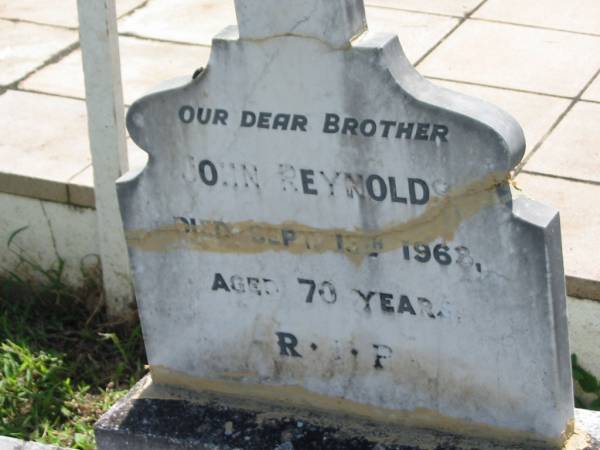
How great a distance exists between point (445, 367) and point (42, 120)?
7.86 ft

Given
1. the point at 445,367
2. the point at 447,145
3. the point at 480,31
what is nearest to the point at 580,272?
the point at 445,367

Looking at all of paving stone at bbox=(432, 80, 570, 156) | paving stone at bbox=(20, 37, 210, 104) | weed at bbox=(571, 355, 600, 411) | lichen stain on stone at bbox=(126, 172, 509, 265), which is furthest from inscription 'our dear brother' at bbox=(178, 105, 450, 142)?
paving stone at bbox=(20, 37, 210, 104)

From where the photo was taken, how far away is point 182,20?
19.3ft

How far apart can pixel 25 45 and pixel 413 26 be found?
1.65 meters

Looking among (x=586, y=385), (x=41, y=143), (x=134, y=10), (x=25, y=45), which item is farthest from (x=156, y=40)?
(x=586, y=385)

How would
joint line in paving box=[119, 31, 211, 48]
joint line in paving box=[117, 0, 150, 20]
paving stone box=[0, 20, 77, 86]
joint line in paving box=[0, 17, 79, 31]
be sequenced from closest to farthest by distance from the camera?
paving stone box=[0, 20, 77, 86]
joint line in paving box=[119, 31, 211, 48]
joint line in paving box=[0, 17, 79, 31]
joint line in paving box=[117, 0, 150, 20]

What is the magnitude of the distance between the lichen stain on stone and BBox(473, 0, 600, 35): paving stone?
288 cm

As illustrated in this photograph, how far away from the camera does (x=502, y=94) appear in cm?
508

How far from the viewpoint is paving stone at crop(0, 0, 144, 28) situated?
5.94m

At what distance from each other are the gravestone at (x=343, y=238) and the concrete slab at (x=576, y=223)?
0.75 metres

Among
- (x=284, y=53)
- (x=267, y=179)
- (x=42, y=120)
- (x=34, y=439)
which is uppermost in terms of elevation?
(x=284, y=53)

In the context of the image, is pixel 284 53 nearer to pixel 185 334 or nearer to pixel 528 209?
pixel 528 209

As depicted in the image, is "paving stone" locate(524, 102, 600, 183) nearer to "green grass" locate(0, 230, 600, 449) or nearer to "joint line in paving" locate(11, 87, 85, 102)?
"green grass" locate(0, 230, 600, 449)

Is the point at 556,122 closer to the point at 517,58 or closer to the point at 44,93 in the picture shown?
the point at 517,58
